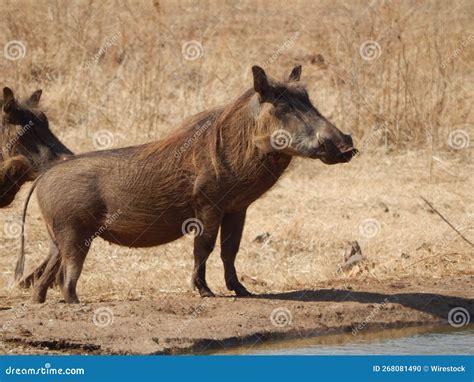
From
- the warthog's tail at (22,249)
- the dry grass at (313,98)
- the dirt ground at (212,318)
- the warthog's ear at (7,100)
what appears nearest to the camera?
the dirt ground at (212,318)

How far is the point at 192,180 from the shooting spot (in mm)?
7516

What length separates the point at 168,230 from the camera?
761 cm

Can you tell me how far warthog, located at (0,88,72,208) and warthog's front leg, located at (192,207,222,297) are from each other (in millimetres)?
1503

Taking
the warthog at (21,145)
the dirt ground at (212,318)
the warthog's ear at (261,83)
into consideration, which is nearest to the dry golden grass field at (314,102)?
the dirt ground at (212,318)

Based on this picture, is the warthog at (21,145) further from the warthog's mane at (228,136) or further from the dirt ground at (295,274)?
the warthog's mane at (228,136)

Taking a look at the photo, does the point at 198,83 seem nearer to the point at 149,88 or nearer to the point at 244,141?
the point at 149,88

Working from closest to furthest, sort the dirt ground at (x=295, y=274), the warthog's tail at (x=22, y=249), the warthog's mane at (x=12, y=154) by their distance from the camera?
the dirt ground at (x=295, y=274), the warthog's tail at (x=22, y=249), the warthog's mane at (x=12, y=154)

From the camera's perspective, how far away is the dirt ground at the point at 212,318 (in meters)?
6.36

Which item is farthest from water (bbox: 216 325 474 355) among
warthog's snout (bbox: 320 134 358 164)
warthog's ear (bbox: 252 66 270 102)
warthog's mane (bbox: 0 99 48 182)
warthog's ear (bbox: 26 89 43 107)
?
warthog's ear (bbox: 26 89 43 107)

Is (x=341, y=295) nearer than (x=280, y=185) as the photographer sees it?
Yes

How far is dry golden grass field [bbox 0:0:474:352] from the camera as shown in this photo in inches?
364

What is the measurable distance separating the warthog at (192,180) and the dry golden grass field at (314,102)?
699 mm

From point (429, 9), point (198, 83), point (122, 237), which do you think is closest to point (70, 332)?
point (122, 237)

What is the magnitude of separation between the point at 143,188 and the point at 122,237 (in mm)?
378
